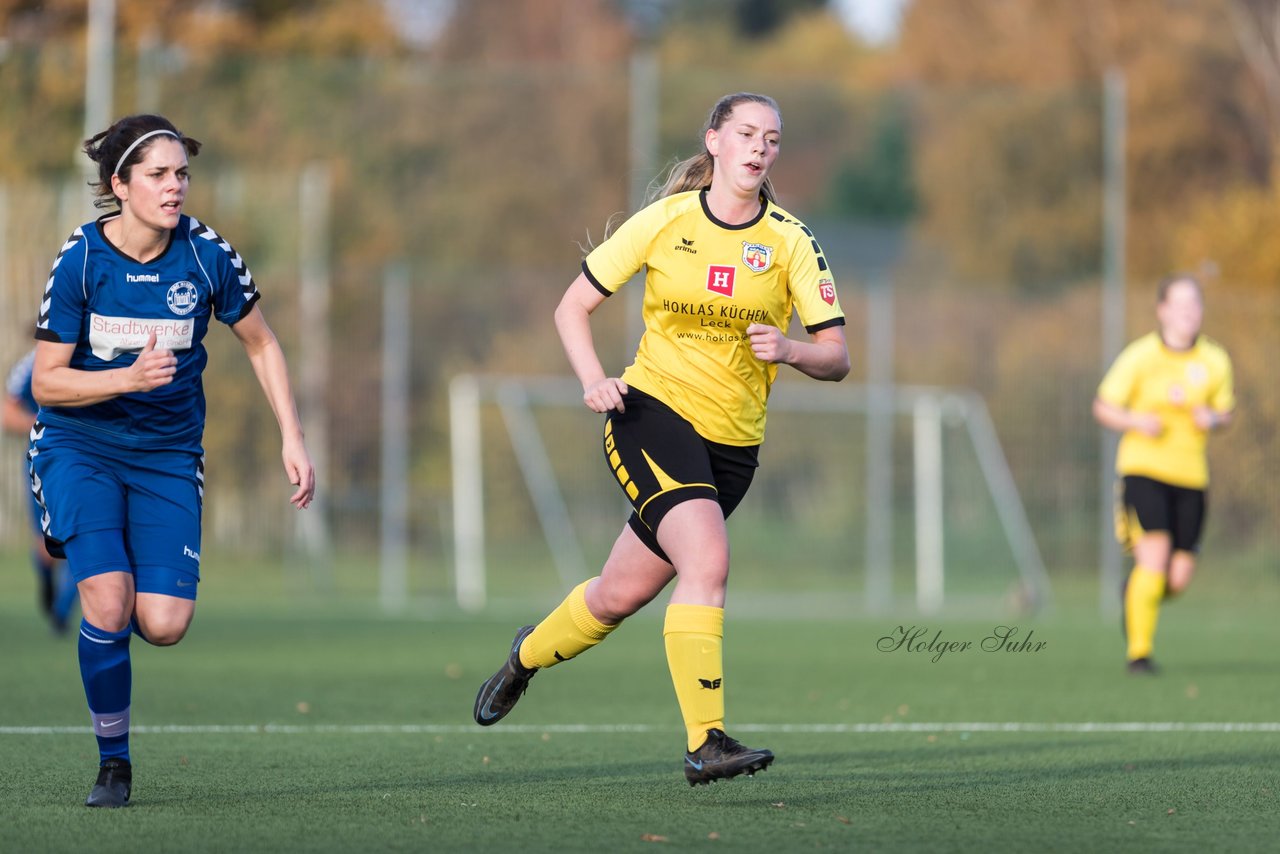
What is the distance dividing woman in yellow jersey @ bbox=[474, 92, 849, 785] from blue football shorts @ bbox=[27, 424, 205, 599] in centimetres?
126

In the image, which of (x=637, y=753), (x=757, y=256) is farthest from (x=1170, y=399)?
(x=757, y=256)

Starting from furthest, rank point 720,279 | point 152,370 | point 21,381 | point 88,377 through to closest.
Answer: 1. point 21,381
2. point 720,279
3. point 88,377
4. point 152,370

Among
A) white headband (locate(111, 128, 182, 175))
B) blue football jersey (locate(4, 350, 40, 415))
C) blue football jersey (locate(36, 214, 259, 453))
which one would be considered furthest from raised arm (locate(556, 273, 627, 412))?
blue football jersey (locate(4, 350, 40, 415))

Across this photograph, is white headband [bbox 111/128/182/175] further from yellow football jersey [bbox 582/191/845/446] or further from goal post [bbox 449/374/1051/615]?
goal post [bbox 449/374/1051/615]

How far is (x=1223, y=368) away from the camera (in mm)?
10492

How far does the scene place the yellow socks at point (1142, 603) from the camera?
1025 cm

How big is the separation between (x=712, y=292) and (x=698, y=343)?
0.56ft

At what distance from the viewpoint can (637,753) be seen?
6.77 meters

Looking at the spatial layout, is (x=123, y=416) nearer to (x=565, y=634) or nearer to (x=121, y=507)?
(x=121, y=507)

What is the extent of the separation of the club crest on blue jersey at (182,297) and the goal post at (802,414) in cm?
1255

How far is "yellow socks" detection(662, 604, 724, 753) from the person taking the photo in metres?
5.39

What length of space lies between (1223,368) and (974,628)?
5.11 meters

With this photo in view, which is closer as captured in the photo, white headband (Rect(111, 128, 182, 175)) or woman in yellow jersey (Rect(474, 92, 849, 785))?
white headband (Rect(111, 128, 182, 175))

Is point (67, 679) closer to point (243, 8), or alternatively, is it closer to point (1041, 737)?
point (1041, 737)
